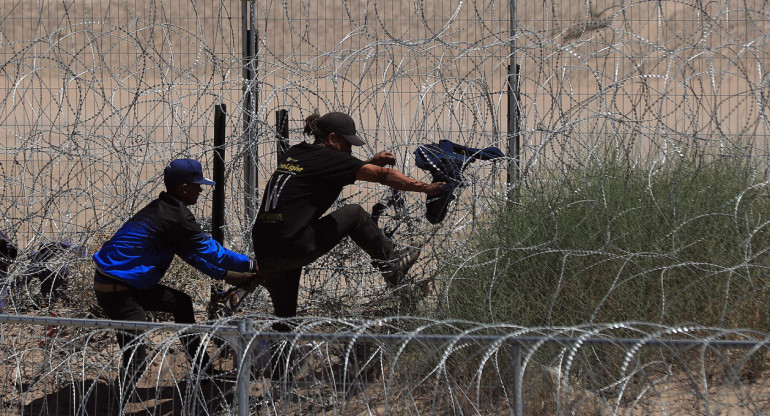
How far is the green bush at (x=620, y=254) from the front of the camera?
470 centimetres

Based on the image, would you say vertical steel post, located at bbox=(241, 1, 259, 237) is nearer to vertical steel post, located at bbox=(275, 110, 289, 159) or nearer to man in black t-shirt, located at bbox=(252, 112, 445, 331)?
vertical steel post, located at bbox=(275, 110, 289, 159)

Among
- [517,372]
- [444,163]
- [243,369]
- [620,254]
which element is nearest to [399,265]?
[444,163]

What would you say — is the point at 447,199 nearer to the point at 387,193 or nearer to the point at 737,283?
the point at 387,193

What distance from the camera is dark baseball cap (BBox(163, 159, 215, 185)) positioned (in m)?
4.93

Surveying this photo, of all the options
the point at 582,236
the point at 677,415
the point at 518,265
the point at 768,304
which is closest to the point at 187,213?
the point at 518,265

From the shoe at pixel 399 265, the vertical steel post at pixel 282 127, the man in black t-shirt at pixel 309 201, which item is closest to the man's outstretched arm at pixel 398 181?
the man in black t-shirt at pixel 309 201

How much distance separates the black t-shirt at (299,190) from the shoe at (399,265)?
1.77ft

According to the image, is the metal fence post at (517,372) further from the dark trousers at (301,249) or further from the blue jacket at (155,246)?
the blue jacket at (155,246)

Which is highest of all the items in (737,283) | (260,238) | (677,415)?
(260,238)

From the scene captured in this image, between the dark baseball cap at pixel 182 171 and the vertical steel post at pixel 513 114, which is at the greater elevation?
the vertical steel post at pixel 513 114

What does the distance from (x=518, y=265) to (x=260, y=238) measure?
130 cm

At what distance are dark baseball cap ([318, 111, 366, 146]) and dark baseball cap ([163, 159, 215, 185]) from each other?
67 centimetres

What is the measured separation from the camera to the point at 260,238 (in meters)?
5.03

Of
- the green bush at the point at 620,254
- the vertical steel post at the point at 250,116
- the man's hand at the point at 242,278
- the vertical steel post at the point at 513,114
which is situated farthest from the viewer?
the vertical steel post at the point at 250,116
